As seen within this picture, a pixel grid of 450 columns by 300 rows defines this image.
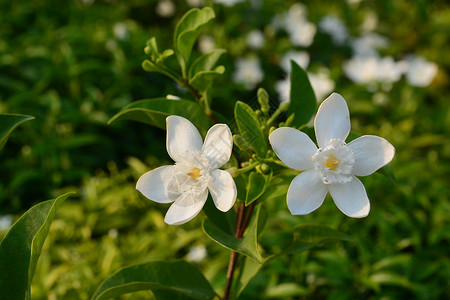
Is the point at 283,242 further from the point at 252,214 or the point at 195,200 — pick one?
the point at 195,200

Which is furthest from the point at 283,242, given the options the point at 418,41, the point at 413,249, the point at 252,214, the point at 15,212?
the point at 418,41

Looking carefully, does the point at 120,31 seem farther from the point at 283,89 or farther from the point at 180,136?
the point at 180,136

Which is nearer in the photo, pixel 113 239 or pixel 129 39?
pixel 113 239

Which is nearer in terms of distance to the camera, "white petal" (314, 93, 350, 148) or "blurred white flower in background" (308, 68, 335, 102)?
"white petal" (314, 93, 350, 148)

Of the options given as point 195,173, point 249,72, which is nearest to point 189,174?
point 195,173

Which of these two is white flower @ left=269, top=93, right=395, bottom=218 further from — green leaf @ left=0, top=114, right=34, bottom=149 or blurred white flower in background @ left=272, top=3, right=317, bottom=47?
blurred white flower in background @ left=272, top=3, right=317, bottom=47

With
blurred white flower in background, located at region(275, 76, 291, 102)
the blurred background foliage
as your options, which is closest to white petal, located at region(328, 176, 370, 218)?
the blurred background foliage

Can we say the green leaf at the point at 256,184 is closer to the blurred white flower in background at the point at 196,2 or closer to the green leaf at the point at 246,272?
the green leaf at the point at 246,272
